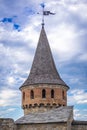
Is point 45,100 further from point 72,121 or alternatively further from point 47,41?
point 47,41

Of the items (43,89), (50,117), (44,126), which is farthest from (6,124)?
(43,89)

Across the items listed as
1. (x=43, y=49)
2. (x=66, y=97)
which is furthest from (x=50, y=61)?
(x=66, y=97)

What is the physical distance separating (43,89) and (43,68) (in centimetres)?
345

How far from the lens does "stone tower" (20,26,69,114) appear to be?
1714 inches

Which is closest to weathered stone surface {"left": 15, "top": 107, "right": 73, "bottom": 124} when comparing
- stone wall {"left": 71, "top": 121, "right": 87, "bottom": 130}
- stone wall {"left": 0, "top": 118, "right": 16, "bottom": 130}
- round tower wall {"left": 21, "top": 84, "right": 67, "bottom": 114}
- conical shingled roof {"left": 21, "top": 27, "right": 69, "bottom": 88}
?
stone wall {"left": 71, "top": 121, "right": 87, "bottom": 130}

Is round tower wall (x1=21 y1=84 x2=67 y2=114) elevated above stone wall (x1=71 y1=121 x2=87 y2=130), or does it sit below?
above

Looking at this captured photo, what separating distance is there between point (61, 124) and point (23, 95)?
9.73 m

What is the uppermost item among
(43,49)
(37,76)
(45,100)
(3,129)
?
(43,49)

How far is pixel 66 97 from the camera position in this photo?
1805 inches

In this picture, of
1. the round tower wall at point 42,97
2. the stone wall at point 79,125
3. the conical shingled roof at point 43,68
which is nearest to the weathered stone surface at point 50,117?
the stone wall at point 79,125

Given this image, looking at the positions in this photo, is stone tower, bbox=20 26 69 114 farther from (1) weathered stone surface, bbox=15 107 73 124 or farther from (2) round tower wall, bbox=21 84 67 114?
(1) weathered stone surface, bbox=15 107 73 124

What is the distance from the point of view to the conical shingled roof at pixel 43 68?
4462 cm

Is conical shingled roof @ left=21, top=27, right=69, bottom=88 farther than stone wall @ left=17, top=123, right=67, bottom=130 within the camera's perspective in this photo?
Yes

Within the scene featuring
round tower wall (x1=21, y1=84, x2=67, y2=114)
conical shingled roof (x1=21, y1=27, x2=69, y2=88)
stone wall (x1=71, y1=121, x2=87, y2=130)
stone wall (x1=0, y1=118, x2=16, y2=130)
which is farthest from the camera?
conical shingled roof (x1=21, y1=27, x2=69, y2=88)
